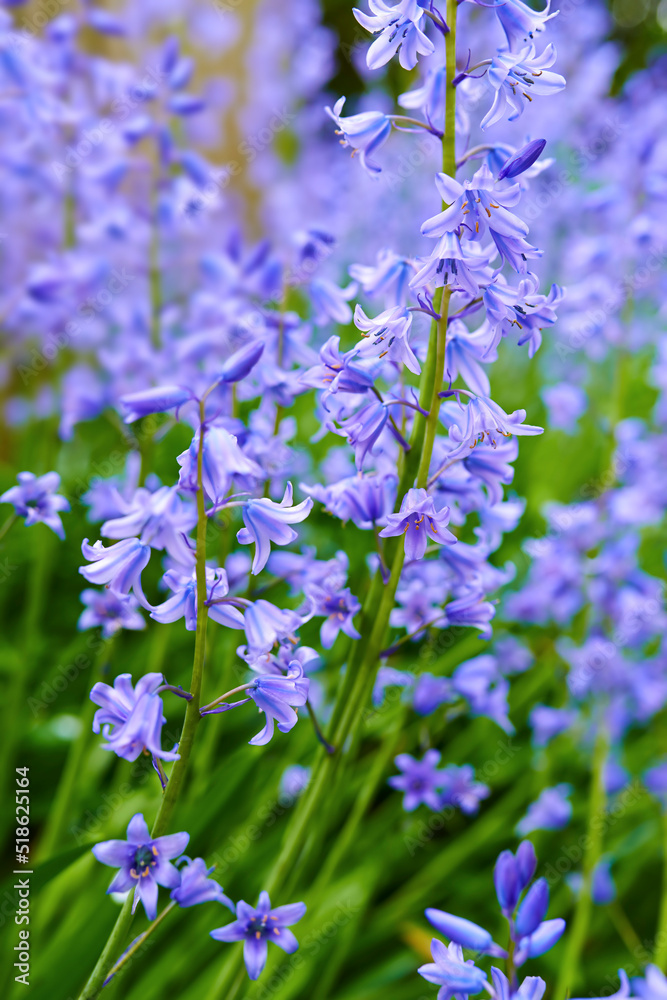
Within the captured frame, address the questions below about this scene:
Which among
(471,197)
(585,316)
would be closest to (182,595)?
(471,197)

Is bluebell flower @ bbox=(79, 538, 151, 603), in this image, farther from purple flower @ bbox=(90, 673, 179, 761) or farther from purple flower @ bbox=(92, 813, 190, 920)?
purple flower @ bbox=(92, 813, 190, 920)

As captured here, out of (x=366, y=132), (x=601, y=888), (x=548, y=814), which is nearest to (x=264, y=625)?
(x=366, y=132)

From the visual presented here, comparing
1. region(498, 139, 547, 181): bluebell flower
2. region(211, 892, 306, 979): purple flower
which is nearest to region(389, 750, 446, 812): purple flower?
region(211, 892, 306, 979): purple flower

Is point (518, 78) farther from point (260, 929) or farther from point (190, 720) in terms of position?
point (260, 929)

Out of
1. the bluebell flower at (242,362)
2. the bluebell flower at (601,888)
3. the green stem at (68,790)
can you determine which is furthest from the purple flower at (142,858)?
the bluebell flower at (601,888)

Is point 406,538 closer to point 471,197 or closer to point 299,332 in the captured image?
point 471,197
